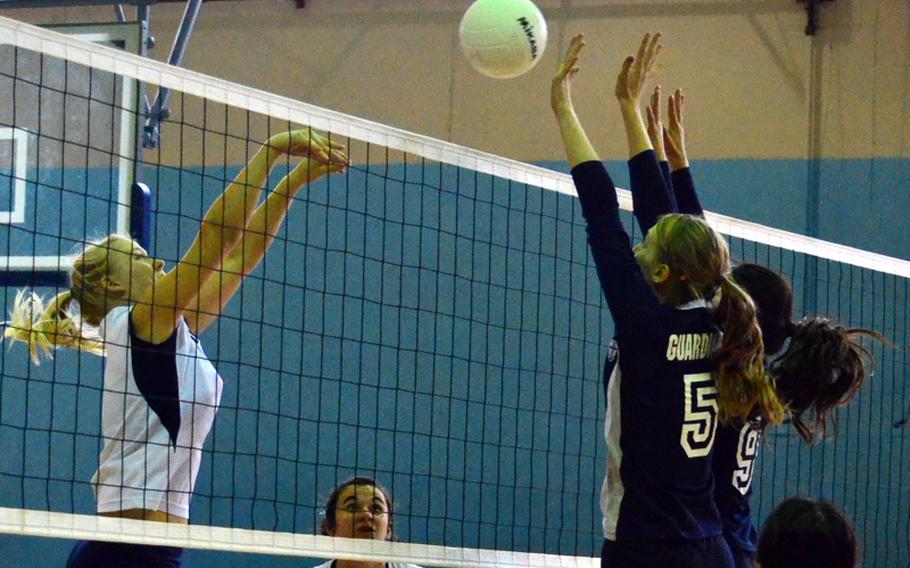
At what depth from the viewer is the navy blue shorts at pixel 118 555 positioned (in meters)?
3.25

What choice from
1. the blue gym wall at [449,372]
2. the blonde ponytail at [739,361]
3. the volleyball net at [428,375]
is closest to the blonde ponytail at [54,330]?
the blonde ponytail at [739,361]

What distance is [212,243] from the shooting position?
11.7 ft

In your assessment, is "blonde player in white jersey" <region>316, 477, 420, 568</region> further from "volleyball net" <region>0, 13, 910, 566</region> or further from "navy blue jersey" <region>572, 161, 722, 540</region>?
"volleyball net" <region>0, 13, 910, 566</region>

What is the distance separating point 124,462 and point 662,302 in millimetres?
1495

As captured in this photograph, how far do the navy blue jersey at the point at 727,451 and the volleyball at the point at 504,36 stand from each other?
802 millimetres

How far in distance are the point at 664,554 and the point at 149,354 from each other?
1.43 metres

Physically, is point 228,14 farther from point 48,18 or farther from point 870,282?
point 870,282

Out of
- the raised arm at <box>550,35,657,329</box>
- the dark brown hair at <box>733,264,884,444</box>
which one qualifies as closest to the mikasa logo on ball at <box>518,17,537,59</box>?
the raised arm at <box>550,35,657,329</box>

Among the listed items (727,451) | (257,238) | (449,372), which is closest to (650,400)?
(727,451)

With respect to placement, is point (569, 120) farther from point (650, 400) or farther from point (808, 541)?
point (808, 541)

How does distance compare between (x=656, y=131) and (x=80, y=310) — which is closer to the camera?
(x=80, y=310)

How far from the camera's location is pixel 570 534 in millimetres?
8312

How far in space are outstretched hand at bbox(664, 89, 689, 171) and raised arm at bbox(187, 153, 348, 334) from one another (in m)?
1.01

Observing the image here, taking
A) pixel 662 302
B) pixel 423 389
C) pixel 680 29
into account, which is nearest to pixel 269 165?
pixel 662 302
